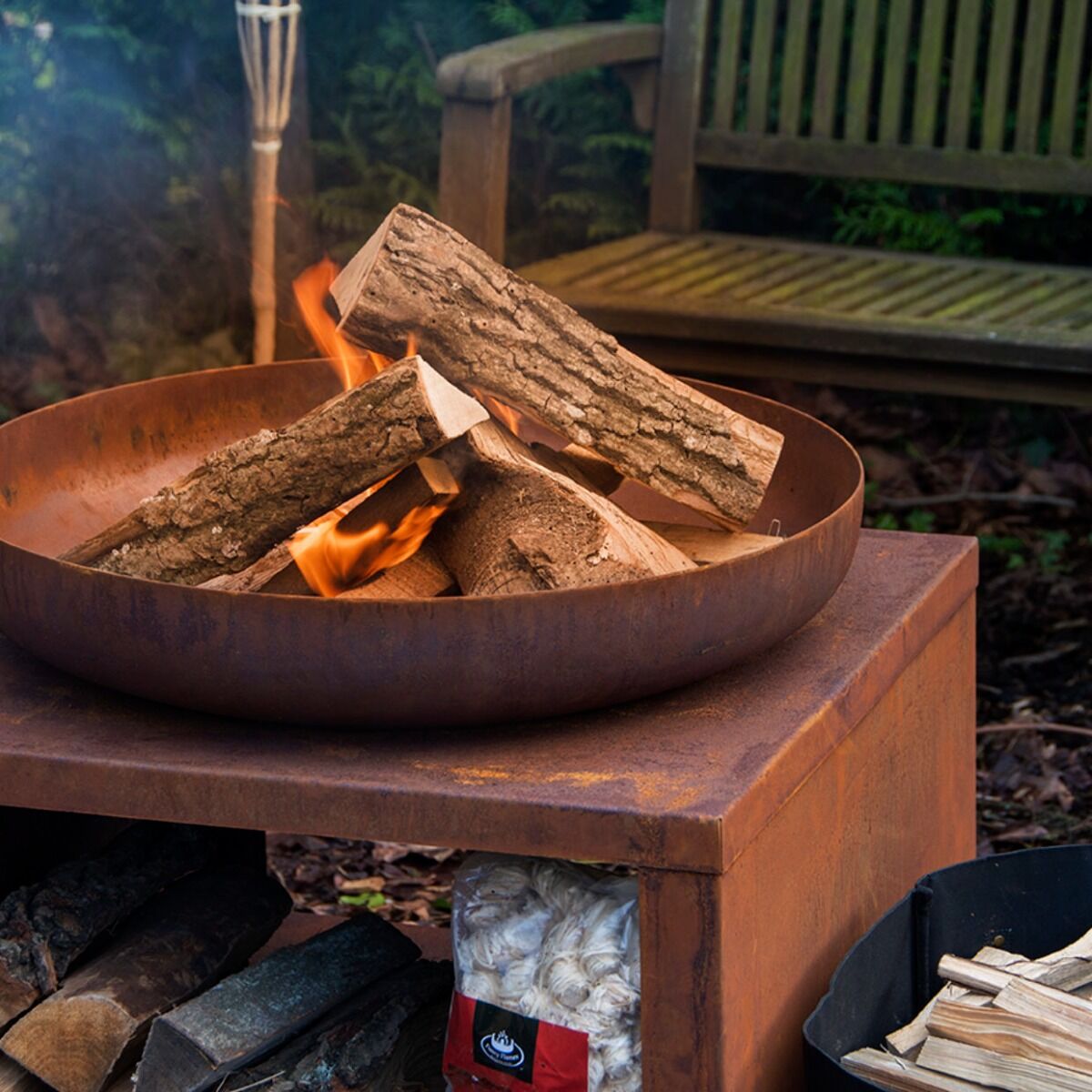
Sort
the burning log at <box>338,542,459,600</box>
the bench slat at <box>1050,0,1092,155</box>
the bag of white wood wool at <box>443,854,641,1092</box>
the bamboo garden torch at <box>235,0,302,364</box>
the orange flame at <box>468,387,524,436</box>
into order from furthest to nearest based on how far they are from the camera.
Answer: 1. the bench slat at <box>1050,0,1092,155</box>
2. the bamboo garden torch at <box>235,0,302,364</box>
3. the orange flame at <box>468,387,524,436</box>
4. the burning log at <box>338,542,459,600</box>
5. the bag of white wood wool at <box>443,854,641,1092</box>

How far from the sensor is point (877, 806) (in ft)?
5.96

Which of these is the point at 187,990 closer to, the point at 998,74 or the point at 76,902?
the point at 76,902

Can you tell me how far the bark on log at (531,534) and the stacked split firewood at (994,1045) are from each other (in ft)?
1.65

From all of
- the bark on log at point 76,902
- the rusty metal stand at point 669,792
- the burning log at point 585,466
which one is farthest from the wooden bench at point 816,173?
the bark on log at point 76,902

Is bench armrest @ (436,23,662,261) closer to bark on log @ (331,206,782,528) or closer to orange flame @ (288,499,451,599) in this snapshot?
bark on log @ (331,206,782,528)

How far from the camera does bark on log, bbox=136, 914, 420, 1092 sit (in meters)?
1.62

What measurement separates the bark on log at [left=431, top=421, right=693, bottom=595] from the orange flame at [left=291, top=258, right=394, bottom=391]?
0.27m

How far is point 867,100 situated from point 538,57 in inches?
34.4

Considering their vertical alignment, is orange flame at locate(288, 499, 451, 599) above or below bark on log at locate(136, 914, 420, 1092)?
above

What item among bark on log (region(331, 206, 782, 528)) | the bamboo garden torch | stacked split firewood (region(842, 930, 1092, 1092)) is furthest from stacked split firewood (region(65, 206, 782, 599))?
the bamboo garden torch

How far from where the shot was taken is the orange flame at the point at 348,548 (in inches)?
68.3

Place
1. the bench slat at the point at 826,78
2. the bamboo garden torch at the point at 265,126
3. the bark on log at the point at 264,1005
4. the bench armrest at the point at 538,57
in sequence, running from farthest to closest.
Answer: the bench slat at the point at 826,78
the bench armrest at the point at 538,57
the bamboo garden torch at the point at 265,126
the bark on log at the point at 264,1005

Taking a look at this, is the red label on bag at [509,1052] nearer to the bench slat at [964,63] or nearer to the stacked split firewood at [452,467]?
the stacked split firewood at [452,467]

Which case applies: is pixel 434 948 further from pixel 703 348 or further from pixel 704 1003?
pixel 703 348
